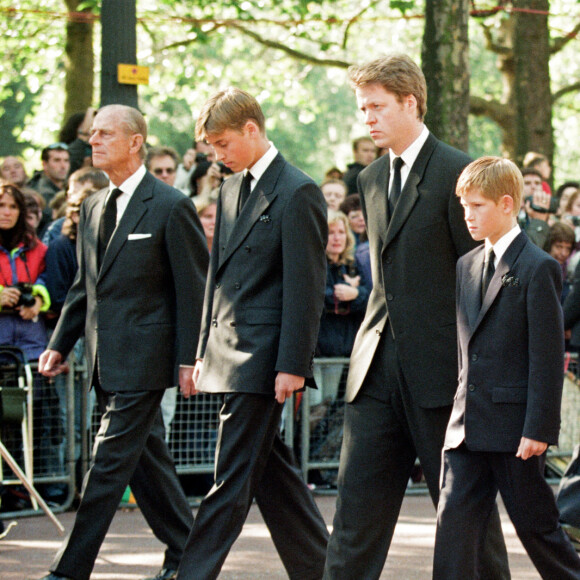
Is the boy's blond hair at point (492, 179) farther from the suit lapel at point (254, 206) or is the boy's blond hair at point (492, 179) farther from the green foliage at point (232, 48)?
the green foliage at point (232, 48)

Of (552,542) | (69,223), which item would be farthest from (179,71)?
(552,542)

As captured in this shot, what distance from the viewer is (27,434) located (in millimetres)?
8156

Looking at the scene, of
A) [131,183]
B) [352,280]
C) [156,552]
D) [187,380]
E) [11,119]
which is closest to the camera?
[187,380]

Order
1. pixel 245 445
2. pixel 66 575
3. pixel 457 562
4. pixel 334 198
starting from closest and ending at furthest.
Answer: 1. pixel 457 562
2. pixel 245 445
3. pixel 66 575
4. pixel 334 198

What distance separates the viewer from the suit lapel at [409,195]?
191 inches

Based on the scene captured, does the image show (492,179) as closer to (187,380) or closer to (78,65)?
(187,380)

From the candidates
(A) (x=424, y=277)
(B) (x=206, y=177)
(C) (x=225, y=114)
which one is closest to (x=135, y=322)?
(C) (x=225, y=114)

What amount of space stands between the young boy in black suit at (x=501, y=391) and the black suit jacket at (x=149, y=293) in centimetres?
170

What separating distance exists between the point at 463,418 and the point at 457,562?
521 mm

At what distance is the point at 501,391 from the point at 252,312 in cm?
118

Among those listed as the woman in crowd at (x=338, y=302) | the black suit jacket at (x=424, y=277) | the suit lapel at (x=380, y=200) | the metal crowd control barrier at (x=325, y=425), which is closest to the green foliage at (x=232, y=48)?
the woman in crowd at (x=338, y=302)

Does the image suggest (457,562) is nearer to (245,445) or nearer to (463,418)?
(463,418)

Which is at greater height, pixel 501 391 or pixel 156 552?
pixel 501 391

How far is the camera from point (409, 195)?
4.88 m
